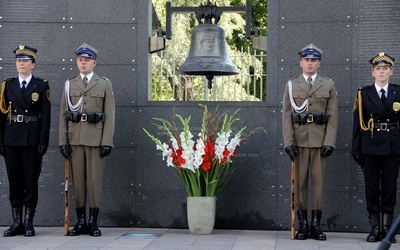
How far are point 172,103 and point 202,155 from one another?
93 centimetres

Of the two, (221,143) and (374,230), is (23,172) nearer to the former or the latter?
(221,143)

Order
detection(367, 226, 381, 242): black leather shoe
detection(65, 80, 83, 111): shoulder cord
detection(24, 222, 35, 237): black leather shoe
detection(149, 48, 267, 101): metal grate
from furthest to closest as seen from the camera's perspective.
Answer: detection(149, 48, 267, 101): metal grate < detection(65, 80, 83, 111): shoulder cord < detection(24, 222, 35, 237): black leather shoe < detection(367, 226, 381, 242): black leather shoe

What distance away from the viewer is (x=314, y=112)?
799cm

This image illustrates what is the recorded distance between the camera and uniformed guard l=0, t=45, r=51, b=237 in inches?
317

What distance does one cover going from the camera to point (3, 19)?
29.5 feet

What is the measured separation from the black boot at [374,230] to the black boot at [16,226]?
3374mm

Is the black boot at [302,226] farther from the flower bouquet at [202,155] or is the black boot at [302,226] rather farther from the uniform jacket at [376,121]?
the flower bouquet at [202,155]

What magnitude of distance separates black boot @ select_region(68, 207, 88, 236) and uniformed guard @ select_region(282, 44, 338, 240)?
6.90 feet

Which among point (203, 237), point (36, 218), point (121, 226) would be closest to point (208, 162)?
point (203, 237)

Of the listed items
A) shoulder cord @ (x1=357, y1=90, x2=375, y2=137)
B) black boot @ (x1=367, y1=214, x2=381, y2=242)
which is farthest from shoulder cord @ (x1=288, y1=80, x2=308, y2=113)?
black boot @ (x1=367, y1=214, x2=381, y2=242)

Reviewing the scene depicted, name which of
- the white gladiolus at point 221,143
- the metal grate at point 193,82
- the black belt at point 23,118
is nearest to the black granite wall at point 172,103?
the metal grate at point 193,82

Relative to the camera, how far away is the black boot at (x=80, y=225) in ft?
26.2

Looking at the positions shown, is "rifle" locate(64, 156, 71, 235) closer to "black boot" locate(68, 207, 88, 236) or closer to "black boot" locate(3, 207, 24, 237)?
"black boot" locate(68, 207, 88, 236)

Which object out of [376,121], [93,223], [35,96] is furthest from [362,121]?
[35,96]
